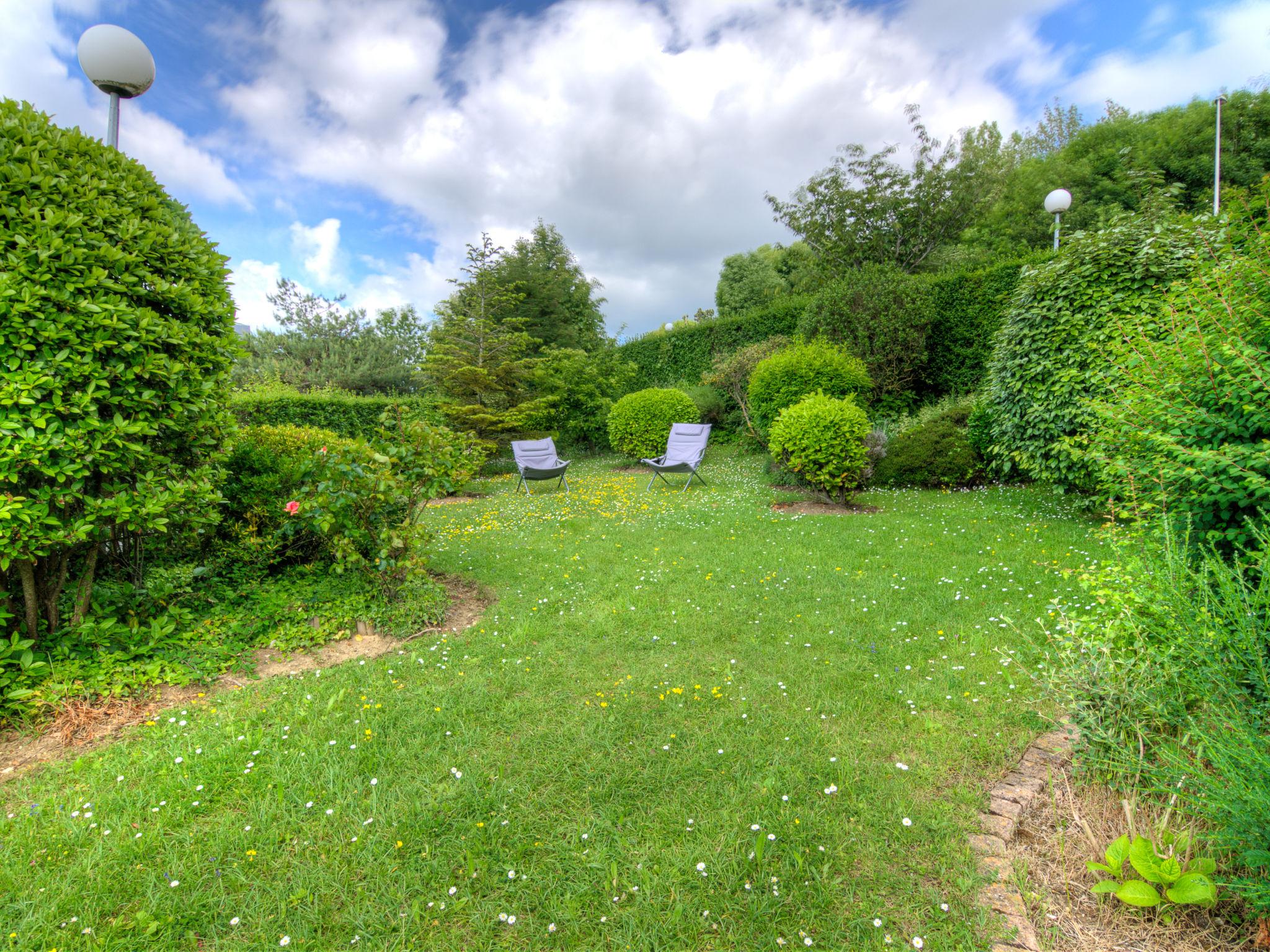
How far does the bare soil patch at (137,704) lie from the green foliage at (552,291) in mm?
12932

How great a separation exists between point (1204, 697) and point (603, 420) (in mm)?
12076

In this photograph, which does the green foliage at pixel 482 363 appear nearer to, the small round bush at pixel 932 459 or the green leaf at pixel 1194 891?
the small round bush at pixel 932 459

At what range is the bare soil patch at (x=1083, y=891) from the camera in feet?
4.20

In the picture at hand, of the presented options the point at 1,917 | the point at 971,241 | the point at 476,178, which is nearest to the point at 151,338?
the point at 1,917

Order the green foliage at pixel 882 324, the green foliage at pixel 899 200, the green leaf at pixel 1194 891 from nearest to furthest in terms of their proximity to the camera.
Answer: the green leaf at pixel 1194 891 < the green foliage at pixel 882 324 < the green foliage at pixel 899 200

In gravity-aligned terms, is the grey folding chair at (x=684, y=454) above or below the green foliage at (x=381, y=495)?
above

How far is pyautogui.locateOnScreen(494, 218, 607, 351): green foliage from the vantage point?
55.0 feet

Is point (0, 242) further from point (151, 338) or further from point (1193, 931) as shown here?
point (1193, 931)

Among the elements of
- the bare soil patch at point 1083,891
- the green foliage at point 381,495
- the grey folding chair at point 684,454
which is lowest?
the bare soil patch at point 1083,891

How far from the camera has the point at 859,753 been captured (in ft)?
6.90

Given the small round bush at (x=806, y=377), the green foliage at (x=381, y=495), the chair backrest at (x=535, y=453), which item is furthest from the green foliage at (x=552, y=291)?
the green foliage at (x=381, y=495)

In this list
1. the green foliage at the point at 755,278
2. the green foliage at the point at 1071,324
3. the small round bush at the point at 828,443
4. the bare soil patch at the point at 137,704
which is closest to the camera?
the bare soil patch at the point at 137,704

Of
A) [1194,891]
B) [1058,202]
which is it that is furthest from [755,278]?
[1194,891]

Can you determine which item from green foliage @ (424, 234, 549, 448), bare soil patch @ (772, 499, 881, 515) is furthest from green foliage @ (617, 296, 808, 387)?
bare soil patch @ (772, 499, 881, 515)
